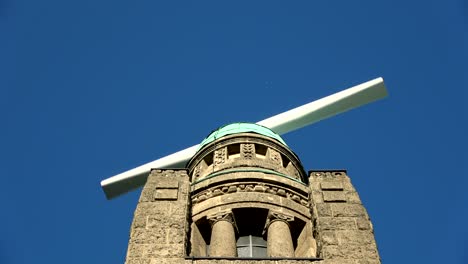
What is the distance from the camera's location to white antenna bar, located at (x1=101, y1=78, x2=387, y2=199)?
1398 inches

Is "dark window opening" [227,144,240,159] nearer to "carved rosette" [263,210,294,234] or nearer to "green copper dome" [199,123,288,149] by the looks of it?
"green copper dome" [199,123,288,149]

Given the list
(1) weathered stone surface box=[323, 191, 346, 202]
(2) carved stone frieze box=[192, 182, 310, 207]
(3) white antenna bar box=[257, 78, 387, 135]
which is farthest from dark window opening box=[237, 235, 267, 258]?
(3) white antenna bar box=[257, 78, 387, 135]

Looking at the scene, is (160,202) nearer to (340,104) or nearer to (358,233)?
(358,233)

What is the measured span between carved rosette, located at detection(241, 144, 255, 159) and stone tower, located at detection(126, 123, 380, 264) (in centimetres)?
10

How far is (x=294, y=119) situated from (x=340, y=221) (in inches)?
787

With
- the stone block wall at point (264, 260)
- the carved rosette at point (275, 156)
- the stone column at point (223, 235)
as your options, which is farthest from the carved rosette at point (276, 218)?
the carved rosette at point (275, 156)

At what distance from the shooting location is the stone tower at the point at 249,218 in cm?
1548

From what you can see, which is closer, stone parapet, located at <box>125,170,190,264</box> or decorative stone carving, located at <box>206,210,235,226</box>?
stone parapet, located at <box>125,170,190,264</box>

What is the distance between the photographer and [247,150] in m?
22.2

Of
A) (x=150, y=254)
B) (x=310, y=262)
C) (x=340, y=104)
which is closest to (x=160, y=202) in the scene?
(x=150, y=254)

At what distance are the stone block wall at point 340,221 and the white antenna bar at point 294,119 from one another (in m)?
16.6

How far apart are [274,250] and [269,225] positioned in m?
1.12

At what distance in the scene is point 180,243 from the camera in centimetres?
1570

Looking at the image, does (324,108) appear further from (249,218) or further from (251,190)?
(249,218)
